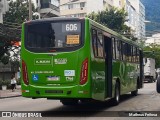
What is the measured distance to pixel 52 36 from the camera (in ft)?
45.8

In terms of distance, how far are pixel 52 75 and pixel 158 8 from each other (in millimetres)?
118269

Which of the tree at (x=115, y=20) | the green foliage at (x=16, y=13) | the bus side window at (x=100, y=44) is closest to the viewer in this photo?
the bus side window at (x=100, y=44)

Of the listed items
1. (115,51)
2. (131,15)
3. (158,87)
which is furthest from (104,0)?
(158,87)

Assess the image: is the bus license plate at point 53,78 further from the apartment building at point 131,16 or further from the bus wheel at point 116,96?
the apartment building at point 131,16

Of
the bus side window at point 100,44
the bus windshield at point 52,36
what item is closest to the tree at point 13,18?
the bus side window at point 100,44

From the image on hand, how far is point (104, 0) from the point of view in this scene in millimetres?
98750

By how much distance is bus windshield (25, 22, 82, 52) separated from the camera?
45.0 ft

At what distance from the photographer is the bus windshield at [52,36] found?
45.0 ft

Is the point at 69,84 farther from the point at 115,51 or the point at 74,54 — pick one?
the point at 115,51

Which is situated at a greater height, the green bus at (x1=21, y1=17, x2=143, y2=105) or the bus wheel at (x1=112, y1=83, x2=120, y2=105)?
the green bus at (x1=21, y1=17, x2=143, y2=105)

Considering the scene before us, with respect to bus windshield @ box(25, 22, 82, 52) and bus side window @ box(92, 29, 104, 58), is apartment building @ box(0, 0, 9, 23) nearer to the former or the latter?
bus side window @ box(92, 29, 104, 58)

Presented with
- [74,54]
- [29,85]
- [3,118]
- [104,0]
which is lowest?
[3,118]

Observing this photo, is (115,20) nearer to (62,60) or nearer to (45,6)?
(45,6)

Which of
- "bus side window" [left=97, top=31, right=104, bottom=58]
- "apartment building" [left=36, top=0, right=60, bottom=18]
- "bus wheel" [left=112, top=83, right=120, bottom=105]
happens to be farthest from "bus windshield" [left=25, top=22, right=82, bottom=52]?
"apartment building" [left=36, top=0, right=60, bottom=18]
